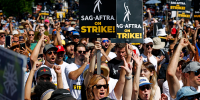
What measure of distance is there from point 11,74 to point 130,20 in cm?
544

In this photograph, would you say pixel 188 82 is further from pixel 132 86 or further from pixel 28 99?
pixel 28 99

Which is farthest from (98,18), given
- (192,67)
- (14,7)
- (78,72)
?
(14,7)

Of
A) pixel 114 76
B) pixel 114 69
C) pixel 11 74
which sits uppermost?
pixel 11 74

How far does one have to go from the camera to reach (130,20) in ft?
23.1

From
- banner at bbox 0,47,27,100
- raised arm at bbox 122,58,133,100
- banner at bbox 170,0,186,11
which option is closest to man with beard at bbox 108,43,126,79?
raised arm at bbox 122,58,133,100

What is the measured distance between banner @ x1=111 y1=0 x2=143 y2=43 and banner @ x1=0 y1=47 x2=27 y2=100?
5.16 m

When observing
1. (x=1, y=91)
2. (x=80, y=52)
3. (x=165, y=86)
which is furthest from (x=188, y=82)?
(x=1, y=91)

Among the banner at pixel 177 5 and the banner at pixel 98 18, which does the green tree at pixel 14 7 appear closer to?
the banner at pixel 177 5

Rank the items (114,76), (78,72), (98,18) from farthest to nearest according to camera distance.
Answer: (114,76)
(78,72)
(98,18)

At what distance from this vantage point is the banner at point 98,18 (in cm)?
505

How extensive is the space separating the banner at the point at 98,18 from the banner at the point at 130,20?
1865 millimetres

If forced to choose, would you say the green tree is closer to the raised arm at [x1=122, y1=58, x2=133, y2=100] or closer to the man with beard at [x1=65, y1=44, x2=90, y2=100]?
the man with beard at [x1=65, y1=44, x2=90, y2=100]

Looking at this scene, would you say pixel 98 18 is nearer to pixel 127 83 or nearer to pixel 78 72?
pixel 78 72

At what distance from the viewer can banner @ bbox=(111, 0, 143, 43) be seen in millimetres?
6977
